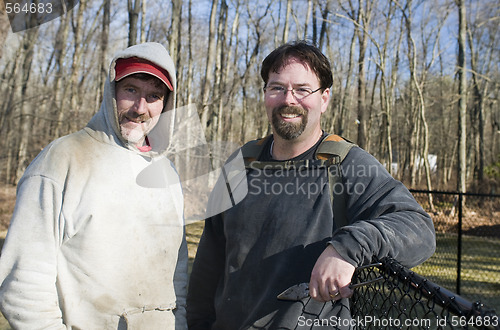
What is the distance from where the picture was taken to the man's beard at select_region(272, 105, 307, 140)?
206cm

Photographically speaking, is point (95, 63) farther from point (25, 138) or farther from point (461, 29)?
point (461, 29)

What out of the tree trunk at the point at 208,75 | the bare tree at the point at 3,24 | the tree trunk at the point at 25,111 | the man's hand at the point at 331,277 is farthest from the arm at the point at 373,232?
the tree trunk at the point at 25,111

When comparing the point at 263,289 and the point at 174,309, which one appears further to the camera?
the point at 174,309

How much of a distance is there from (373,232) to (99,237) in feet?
3.63

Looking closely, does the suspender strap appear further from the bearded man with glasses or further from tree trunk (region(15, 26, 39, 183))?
tree trunk (region(15, 26, 39, 183))

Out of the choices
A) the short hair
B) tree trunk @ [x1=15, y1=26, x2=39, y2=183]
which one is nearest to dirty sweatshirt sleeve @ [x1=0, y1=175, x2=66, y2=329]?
the short hair

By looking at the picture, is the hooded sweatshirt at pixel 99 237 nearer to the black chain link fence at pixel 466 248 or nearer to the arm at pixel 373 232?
the arm at pixel 373 232

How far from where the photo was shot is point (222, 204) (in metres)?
2.18

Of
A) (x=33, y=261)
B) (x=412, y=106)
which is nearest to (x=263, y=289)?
(x=33, y=261)

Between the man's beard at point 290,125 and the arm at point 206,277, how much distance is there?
0.61 metres

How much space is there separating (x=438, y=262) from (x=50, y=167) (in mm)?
7143

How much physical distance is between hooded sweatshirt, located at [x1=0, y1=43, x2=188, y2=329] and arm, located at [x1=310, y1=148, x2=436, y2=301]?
82 centimetres

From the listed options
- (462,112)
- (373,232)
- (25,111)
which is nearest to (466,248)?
(462,112)

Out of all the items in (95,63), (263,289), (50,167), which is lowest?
(263,289)
